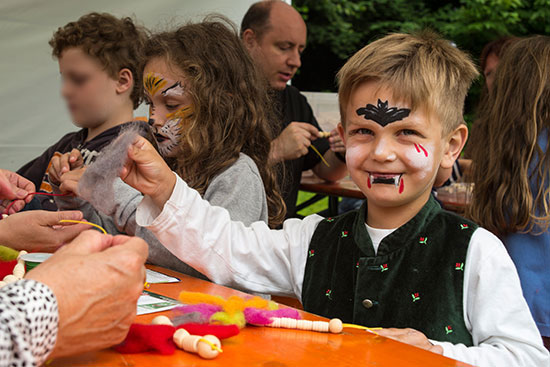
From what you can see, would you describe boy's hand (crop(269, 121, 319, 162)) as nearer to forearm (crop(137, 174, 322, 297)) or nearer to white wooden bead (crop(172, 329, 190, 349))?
forearm (crop(137, 174, 322, 297))

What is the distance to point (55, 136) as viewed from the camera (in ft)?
13.9

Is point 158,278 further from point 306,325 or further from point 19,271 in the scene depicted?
point 306,325

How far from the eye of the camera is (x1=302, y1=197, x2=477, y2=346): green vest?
1.49 meters

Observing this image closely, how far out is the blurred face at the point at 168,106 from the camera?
2.28 m

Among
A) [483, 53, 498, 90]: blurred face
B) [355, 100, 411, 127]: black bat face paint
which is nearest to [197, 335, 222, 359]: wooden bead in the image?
[355, 100, 411, 127]: black bat face paint

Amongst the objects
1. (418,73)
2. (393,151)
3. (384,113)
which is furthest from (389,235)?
(418,73)

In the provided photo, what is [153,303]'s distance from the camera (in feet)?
4.48

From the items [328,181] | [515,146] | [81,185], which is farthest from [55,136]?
[515,146]

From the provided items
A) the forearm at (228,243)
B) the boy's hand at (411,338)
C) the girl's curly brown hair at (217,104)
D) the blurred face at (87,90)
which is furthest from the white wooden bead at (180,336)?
the blurred face at (87,90)

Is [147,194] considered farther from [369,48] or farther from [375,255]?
[369,48]

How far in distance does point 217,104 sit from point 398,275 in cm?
110

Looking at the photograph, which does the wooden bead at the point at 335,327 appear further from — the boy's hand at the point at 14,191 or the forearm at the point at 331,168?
the forearm at the point at 331,168

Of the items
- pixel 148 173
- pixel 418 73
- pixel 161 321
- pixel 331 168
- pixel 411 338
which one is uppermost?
pixel 418 73

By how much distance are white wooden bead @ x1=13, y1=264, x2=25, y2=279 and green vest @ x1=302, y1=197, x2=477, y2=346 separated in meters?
0.76
